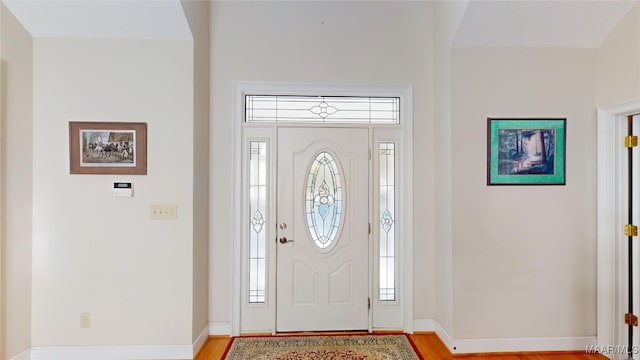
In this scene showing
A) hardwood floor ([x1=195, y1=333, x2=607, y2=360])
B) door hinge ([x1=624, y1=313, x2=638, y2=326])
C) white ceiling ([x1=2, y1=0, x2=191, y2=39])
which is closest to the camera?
white ceiling ([x1=2, y1=0, x2=191, y2=39])

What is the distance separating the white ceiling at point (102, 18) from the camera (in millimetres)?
2318

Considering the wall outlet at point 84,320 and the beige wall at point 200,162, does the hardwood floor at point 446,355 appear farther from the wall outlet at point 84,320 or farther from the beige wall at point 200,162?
the wall outlet at point 84,320

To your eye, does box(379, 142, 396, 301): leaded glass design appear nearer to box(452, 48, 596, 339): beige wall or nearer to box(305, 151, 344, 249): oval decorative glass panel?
box(305, 151, 344, 249): oval decorative glass panel

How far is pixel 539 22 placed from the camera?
2.50 meters

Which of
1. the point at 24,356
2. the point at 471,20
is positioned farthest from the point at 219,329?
the point at 471,20

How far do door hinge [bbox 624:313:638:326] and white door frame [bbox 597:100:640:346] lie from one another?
31mm

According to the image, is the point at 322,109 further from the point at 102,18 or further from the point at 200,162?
the point at 102,18

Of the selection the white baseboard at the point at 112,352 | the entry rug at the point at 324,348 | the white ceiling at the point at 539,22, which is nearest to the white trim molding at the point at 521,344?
the entry rug at the point at 324,348

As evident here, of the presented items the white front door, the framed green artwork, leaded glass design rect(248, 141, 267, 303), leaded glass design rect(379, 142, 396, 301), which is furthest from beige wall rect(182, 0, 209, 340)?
the framed green artwork

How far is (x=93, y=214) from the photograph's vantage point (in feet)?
8.32

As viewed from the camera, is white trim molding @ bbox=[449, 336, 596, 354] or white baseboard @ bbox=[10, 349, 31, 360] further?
white trim molding @ bbox=[449, 336, 596, 354]

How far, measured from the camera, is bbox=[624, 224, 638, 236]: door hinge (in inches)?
99.0

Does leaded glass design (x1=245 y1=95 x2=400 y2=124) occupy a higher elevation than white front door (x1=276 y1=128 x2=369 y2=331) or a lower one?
higher

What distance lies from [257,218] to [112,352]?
154 centimetres
